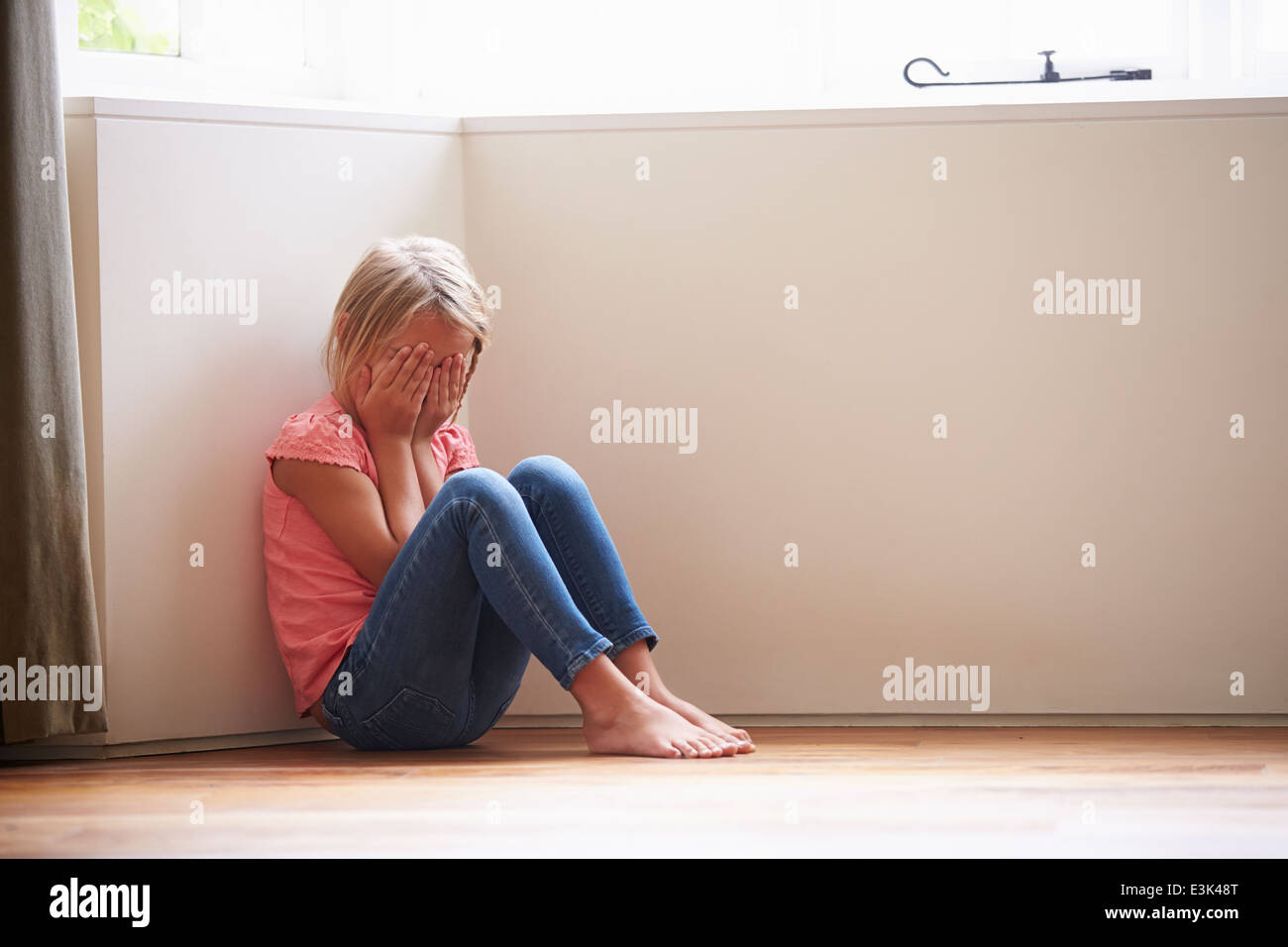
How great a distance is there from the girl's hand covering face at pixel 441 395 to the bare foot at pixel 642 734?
1.57 feet

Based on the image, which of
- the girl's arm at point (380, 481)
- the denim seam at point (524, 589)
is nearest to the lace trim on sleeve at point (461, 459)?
the girl's arm at point (380, 481)

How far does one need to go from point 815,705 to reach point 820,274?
2.21 ft

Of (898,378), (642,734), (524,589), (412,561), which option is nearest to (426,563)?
(412,561)

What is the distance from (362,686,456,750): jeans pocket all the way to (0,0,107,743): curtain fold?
375 mm

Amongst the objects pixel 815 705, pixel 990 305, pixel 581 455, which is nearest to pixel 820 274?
pixel 990 305

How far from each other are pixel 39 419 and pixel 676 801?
3.14ft

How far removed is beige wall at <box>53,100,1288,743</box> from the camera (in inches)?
75.1

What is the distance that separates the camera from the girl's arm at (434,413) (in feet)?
5.62

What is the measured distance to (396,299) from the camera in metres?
1.68

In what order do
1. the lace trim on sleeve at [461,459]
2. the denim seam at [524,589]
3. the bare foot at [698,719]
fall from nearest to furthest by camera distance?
the denim seam at [524,589] < the bare foot at [698,719] < the lace trim on sleeve at [461,459]

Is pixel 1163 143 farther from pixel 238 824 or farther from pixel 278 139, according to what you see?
pixel 238 824

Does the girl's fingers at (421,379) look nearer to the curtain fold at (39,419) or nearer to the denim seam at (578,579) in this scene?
the denim seam at (578,579)

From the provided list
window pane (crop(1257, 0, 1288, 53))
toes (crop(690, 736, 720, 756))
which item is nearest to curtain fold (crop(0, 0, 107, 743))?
toes (crop(690, 736, 720, 756))
